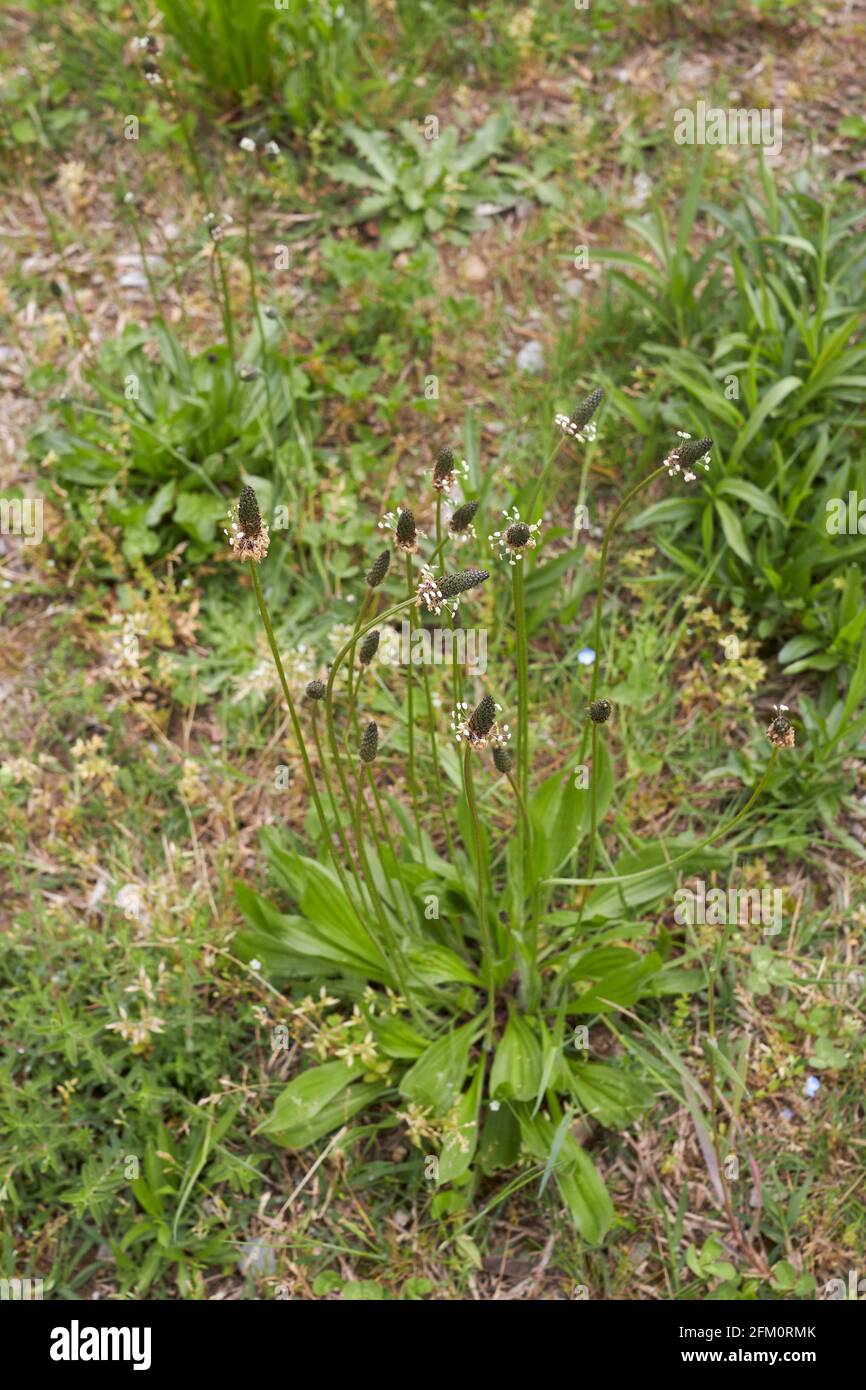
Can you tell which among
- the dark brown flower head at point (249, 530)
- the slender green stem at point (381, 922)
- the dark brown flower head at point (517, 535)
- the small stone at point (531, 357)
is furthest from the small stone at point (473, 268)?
the dark brown flower head at point (249, 530)

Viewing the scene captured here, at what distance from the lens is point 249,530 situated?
2.08 meters

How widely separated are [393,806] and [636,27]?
13.0 feet

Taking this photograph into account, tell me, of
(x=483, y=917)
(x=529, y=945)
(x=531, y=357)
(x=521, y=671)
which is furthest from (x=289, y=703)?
(x=531, y=357)

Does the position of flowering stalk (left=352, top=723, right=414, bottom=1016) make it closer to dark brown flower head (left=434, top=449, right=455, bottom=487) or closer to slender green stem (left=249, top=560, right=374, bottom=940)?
slender green stem (left=249, top=560, right=374, bottom=940)

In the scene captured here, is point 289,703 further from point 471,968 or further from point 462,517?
point 471,968

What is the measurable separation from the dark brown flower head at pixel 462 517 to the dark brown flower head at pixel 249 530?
1.26 feet

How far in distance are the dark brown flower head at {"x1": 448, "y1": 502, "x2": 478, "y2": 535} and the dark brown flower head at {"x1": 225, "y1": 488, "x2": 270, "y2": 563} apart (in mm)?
384

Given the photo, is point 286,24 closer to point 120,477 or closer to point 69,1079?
point 120,477

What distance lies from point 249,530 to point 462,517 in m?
0.44

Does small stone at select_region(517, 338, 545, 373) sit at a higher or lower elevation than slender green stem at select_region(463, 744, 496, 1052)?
higher

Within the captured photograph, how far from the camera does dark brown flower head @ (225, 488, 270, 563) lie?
2.02 m

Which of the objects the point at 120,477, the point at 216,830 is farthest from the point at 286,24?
the point at 216,830

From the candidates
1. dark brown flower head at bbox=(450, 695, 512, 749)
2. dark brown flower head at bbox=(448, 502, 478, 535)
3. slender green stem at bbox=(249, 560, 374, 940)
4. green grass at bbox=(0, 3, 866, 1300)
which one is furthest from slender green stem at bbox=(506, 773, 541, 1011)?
dark brown flower head at bbox=(448, 502, 478, 535)

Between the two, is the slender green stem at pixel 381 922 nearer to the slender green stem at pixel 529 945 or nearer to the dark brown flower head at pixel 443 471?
the slender green stem at pixel 529 945
